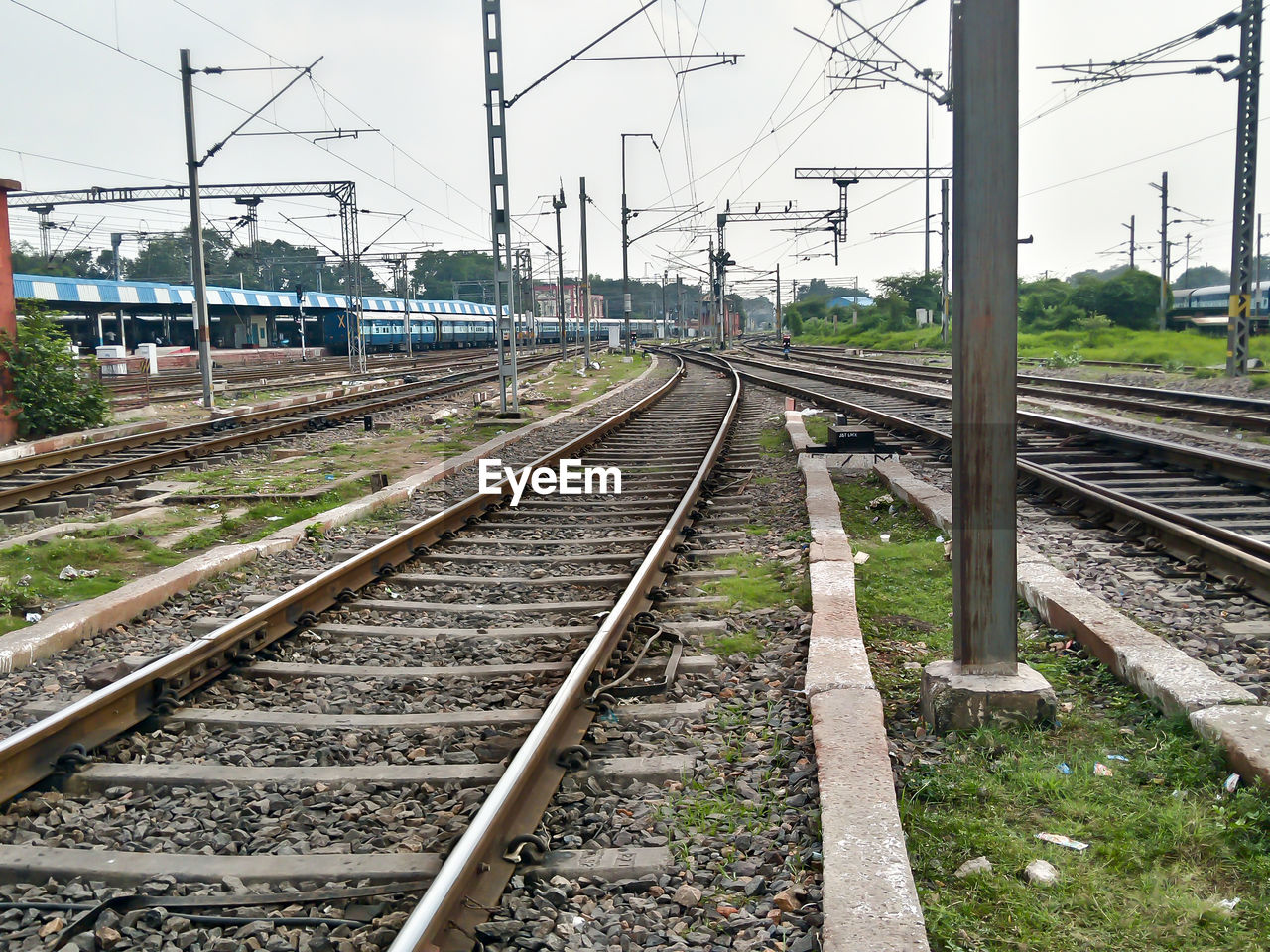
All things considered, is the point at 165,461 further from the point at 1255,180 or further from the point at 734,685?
the point at 1255,180

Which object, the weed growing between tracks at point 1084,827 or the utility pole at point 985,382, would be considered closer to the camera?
the weed growing between tracks at point 1084,827

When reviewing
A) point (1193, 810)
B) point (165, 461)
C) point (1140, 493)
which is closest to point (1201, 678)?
point (1193, 810)

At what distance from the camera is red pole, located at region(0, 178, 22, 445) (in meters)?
14.5

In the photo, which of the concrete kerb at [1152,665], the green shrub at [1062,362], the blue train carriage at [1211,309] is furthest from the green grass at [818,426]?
the blue train carriage at [1211,309]

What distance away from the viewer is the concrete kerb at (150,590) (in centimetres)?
539

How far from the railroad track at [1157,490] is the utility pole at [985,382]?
99.4 inches

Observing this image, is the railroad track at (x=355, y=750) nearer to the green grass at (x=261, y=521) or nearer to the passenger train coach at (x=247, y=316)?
the green grass at (x=261, y=521)

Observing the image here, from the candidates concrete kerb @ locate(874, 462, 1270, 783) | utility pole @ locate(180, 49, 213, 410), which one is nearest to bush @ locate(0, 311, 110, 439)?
utility pole @ locate(180, 49, 213, 410)

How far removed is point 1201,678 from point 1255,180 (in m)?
21.6

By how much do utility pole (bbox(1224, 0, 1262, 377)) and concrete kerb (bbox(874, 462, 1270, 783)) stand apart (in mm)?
19489

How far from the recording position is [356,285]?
3266 centimetres

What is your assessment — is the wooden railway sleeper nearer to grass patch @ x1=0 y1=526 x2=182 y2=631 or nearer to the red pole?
grass patch @ x1=0 y1=526 x2=182 y2=631

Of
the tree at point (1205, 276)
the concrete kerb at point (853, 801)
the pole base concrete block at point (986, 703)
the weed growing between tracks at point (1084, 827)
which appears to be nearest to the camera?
the concrete kerb at point (853, 801)

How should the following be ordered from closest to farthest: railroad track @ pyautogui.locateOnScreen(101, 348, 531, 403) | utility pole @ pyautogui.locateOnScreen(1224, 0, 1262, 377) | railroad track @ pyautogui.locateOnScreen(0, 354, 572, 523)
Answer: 1. railroad track @ pyautogui.locateOnScreen(0, 354, 572, 523)
2. utility pole @ pyautogui.locateOnScreen(1224, 0, 1262, 377)
3. railroad track @ pyautogui.locateOnScreen(101, 348, 531, 403)
